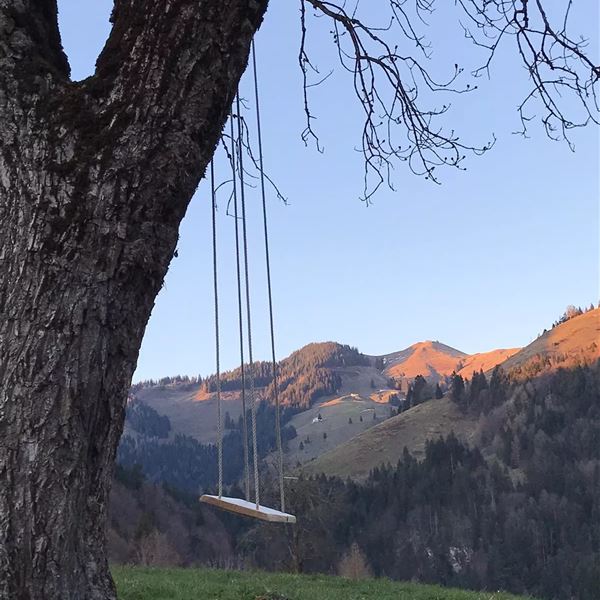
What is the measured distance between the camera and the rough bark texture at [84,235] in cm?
219

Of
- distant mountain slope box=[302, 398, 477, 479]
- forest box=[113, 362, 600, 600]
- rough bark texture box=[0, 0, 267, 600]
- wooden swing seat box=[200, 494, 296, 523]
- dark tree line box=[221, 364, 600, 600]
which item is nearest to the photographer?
rough bark texture box=[0, 0, 267, 600]

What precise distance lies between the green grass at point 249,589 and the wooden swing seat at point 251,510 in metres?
2.55

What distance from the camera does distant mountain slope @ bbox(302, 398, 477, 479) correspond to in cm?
13038

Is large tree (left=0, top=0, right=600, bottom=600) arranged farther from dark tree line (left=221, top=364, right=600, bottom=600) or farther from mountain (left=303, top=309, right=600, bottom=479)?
mountain (left=303, top=309, right=600, bottom=479)

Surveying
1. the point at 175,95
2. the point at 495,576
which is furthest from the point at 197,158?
the point at 495,576

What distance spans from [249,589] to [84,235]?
6.31 metres

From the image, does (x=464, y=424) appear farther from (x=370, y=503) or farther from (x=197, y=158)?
(x=197, y=158)

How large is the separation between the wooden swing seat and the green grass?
255cm

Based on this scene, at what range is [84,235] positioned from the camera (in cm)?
226

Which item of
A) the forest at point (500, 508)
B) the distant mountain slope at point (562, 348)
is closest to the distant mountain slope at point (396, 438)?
the forest at point (500, 508)

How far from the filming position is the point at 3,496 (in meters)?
2.17

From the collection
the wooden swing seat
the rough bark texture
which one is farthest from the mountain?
the rough bark texture

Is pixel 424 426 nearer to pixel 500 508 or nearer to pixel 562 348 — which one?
pixel 562 348

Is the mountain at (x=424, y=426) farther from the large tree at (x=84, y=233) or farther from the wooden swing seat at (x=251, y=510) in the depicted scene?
the large tree at (x=84, y=233)
